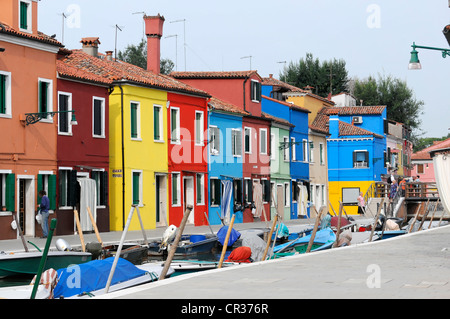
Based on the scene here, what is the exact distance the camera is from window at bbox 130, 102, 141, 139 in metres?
36.7

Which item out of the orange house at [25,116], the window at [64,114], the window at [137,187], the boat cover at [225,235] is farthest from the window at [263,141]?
the orange house at [25,116]

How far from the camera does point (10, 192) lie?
28.6 meters

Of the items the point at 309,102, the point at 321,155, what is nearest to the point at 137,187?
the point at 321,155

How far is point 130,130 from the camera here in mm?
36312

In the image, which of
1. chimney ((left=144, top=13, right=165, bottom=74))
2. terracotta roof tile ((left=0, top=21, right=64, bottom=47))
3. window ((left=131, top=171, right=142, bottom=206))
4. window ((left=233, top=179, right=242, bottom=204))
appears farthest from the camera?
window ((left=233, top=179, right=242, bottom=204))

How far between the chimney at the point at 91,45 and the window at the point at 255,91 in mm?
10561

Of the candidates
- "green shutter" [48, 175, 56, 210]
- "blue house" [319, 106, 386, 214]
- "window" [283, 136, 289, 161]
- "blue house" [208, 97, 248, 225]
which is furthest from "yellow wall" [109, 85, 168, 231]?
"blue house" [319, 106, 386, 214]

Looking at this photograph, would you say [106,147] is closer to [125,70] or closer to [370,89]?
[125,70]

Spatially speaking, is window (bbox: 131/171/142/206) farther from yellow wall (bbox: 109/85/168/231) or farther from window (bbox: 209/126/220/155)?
window (bbox: 209/126/220/155)

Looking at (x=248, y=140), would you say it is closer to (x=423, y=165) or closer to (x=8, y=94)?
(x=8, y=94)

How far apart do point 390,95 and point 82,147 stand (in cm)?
5522

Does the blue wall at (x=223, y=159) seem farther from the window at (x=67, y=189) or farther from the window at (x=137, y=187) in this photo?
the window at (x=67, y=189)

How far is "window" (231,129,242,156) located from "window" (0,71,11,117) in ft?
59.7

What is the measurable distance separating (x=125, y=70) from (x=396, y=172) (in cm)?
4265
